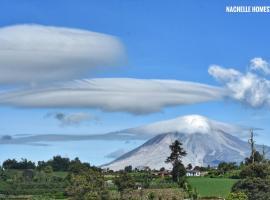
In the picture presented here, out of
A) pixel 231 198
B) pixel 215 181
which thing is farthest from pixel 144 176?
pixel 231 198

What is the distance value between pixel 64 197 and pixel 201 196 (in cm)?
1988

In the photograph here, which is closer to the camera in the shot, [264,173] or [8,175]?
[264,173]

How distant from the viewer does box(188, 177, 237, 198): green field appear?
9825 cm

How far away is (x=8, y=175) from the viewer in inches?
5236

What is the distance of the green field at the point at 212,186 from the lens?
98250 millimetres

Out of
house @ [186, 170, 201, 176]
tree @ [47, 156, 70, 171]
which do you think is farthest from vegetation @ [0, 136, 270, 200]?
tree @ [47, 156, 70, 171]

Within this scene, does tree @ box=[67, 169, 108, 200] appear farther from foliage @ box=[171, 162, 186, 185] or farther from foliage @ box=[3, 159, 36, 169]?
foliage @ box=[3, 159, 36, 169]

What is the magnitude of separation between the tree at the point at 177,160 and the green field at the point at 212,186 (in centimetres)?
230

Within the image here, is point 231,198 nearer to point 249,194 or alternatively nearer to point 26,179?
point 249,194

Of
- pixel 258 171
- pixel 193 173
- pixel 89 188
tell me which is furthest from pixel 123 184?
pixel 193 173

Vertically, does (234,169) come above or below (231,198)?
above

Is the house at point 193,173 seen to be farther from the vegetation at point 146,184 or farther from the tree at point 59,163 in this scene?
the tree at point 59,163

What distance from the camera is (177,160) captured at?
119312 mm

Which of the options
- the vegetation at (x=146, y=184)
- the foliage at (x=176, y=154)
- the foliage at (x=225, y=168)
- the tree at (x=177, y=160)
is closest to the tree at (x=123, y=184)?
the vegetation at (x=146, y=184)
